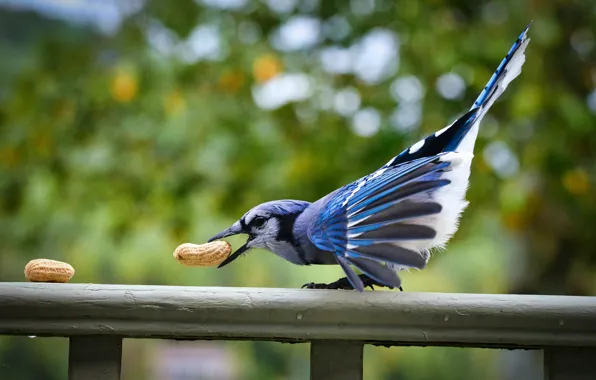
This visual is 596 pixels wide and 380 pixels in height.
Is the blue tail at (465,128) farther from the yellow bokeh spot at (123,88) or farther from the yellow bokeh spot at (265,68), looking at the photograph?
the yellow bokeh spot at (123,88)

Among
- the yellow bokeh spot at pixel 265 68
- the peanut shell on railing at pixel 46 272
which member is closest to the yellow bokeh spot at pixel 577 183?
the yellow bokeh spot at pixel 265 68

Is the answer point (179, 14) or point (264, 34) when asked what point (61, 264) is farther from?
point (264, 34)

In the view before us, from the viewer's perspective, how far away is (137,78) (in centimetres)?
216

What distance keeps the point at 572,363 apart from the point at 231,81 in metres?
1.62

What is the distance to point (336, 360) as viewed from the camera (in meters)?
0.72

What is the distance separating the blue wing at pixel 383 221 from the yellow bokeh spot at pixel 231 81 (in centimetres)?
138

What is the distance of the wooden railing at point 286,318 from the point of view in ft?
2.29

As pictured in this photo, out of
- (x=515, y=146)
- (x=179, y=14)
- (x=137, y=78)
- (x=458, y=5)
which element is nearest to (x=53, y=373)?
(x=137, y=78)

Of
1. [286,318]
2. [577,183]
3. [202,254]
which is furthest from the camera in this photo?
[577,183]

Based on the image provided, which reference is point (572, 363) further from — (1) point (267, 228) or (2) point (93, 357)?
(2) point (93, 357)

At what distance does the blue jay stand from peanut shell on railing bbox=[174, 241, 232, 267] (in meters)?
0.01

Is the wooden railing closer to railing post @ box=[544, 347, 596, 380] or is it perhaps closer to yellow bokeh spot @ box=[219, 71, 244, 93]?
railing post @ box=[544, 347, 596, 380]

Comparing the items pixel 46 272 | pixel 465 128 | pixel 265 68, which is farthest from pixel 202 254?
pixel 265 68

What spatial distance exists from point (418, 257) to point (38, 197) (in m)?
1.95
